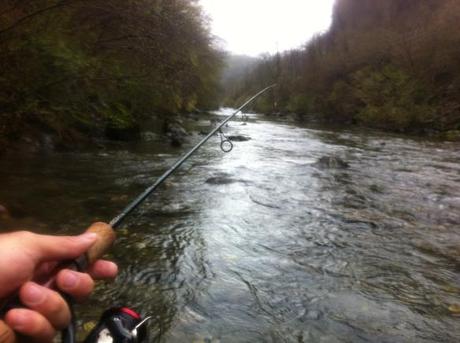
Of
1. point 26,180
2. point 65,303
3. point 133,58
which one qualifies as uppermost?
point 133,58

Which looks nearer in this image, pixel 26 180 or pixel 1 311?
pixel 1 311

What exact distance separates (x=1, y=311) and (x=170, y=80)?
8.81m

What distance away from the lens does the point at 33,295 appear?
1119mm

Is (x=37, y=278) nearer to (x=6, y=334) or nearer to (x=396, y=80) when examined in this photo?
(x=6, y=334)

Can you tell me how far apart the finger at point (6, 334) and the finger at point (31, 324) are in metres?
0.01

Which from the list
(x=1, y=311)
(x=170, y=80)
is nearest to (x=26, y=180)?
(x=170, y=80)

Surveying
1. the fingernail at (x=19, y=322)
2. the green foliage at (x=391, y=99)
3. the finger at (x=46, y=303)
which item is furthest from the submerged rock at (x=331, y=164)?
the green foliage at (x=391, y=99)

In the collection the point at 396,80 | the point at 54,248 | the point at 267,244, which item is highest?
the point at 54,248

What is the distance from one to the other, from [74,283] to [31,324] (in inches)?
7.3

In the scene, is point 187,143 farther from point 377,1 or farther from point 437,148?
point 377,1

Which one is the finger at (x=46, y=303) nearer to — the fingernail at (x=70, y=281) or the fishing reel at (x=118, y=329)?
the fingernail at (x=70, y=281)

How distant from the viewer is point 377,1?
5572cm

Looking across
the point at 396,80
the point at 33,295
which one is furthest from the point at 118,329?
the point at 396,80

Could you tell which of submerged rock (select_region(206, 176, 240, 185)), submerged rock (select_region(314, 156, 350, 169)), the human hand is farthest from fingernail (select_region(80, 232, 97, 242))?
submerged rock (select_region(314, 156, 350, 169))
